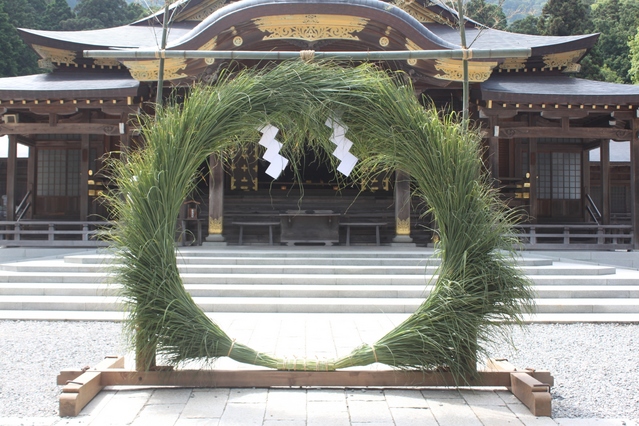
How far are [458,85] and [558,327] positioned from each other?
22.4 feet

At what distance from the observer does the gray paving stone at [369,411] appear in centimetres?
329

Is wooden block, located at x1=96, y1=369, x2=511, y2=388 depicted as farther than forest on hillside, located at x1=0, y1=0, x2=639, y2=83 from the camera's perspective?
No

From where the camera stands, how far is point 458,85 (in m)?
11.8

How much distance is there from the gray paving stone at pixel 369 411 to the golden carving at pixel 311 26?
8.38 m

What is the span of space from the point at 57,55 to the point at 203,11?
4315 millimetres

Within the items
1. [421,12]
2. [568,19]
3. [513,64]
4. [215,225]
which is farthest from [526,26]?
[215,225]

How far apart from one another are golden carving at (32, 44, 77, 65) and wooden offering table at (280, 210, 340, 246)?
24.0 feet

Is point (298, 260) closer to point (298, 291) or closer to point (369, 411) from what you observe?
point (298, 291)

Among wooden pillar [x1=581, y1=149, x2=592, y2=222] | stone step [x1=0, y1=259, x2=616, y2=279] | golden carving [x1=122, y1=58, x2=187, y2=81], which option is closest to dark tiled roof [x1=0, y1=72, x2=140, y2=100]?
golden carving [x1=122, y1=58, x2=187, y2=81]

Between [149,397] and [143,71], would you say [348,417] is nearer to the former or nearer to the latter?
[149,397]

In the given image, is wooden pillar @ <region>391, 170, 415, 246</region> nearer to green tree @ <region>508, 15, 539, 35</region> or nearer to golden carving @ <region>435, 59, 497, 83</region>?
golden carving @ <region>435, 59, 497, 83</region>

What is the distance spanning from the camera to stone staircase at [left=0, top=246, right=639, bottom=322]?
23.7 feet

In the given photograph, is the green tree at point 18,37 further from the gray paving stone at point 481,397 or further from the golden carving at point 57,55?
the gray paving stone at point 481,397

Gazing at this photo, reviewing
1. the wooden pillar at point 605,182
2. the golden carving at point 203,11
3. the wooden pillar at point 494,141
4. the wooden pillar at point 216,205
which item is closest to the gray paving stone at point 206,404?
the wooden pillar at point 216,205
